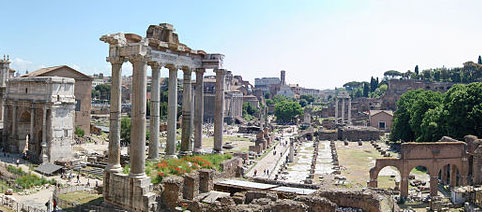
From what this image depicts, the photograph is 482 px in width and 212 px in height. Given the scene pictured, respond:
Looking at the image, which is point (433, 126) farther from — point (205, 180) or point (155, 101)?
point (155, 101)

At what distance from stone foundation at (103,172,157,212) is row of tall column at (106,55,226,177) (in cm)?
40

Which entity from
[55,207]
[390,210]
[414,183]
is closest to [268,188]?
[390,210]

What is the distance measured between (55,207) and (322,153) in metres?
43.5

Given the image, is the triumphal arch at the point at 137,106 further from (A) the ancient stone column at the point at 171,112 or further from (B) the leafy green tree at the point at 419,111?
(B) the leafy green tree at the point at 419,111

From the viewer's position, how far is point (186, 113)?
25156 mm

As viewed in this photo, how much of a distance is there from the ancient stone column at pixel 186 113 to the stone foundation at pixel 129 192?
7.27 metres

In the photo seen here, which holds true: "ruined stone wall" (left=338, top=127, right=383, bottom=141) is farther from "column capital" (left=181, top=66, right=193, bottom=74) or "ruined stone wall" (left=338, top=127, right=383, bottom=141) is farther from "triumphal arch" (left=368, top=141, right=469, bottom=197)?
"column capital" (left=181, top=66, right=193, bottom=74)

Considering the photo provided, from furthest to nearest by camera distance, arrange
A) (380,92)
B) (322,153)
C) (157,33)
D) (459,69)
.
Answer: (380,92)
(459,69)
(322,153)
(157,33)

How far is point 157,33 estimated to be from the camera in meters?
21.7

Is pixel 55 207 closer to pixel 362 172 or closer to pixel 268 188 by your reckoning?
pixel 268 188

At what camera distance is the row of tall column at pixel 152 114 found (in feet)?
58.6

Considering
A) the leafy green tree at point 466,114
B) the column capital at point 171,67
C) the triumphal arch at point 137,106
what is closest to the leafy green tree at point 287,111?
the leafy green tree at point 466,114

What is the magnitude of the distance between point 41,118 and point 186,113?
22.1m

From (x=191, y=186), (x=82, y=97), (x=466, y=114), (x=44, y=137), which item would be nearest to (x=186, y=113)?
(x=191, y=186)
